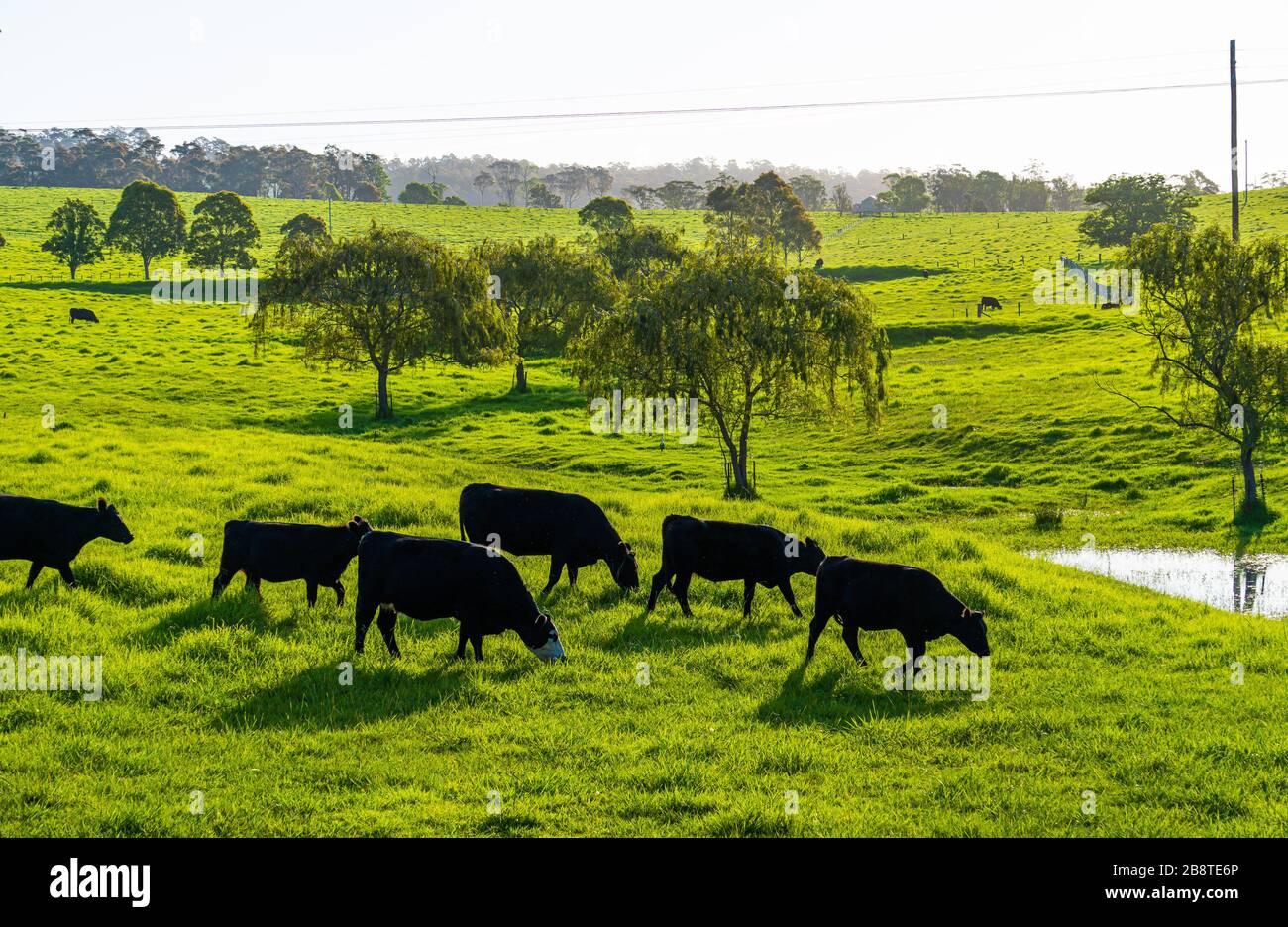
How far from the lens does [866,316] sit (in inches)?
1267

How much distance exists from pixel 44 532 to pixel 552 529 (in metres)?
7.48

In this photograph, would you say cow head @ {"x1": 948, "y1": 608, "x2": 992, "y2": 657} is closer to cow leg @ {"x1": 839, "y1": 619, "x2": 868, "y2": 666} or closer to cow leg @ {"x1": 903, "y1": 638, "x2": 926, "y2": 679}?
cow leg @ {"x1": 903, "y1": 638, "x2": 926, "y2": 679}

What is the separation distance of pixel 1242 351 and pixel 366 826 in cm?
2966

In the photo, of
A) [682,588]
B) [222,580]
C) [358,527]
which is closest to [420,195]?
[222,580]

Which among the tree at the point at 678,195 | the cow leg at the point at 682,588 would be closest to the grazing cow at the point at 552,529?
the cow leg at the point at 682,588

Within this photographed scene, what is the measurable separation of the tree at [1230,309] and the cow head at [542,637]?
24116 millimetres

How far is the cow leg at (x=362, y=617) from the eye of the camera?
1380cm

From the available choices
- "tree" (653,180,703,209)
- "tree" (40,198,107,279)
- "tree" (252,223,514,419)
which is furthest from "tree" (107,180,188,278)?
"tree" (653,180,703,209)

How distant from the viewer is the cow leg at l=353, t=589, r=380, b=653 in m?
13.8

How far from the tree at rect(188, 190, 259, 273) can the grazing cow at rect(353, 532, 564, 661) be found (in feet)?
301

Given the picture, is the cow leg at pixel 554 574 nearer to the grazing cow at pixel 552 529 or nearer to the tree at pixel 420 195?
the grazing cow at pixel 552 529

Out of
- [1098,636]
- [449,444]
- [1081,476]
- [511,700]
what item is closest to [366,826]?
[511,700]

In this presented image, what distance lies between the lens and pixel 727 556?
1700 centimetres

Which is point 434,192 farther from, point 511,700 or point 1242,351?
point 511,700
